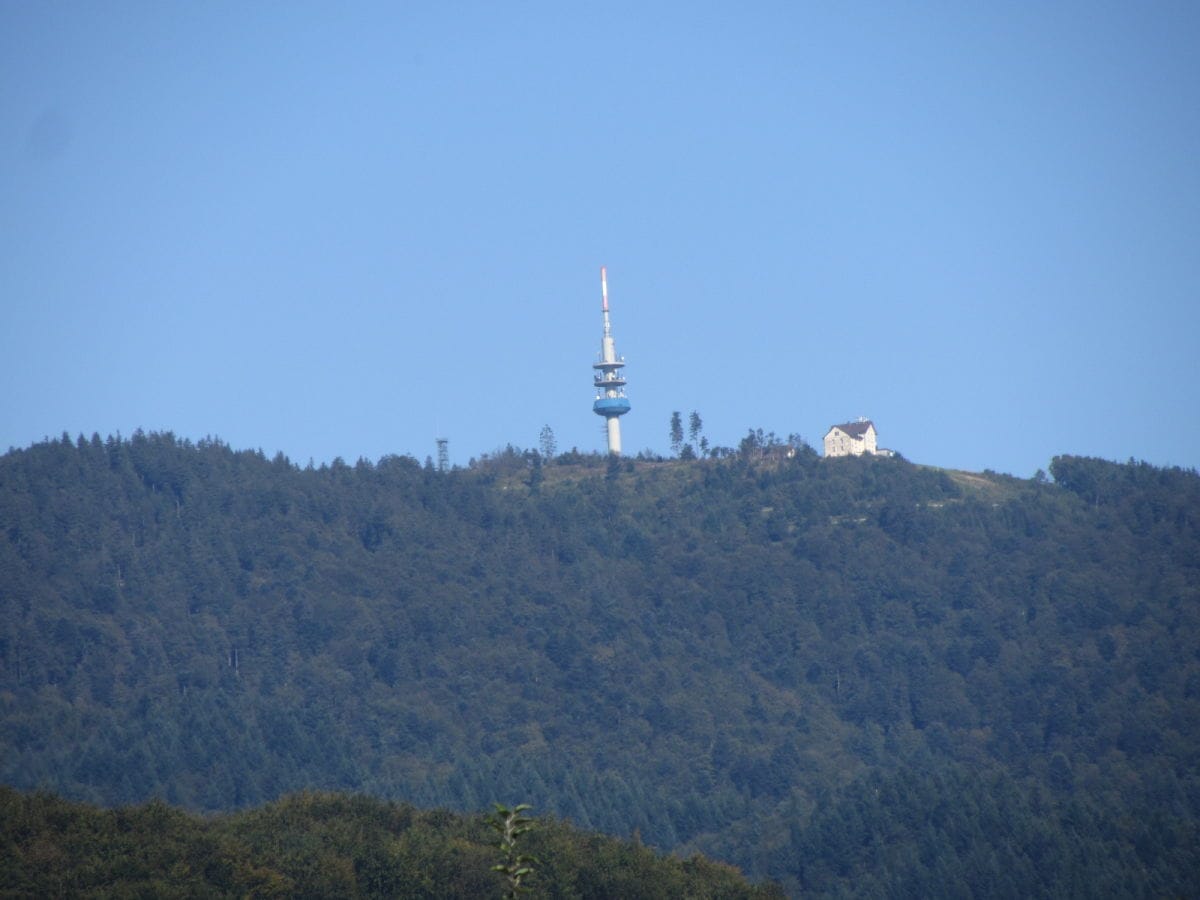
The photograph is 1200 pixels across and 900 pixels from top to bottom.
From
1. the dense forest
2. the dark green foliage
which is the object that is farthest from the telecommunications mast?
the dark green foliage

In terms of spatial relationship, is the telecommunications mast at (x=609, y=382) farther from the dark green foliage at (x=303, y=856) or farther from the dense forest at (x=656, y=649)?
the dark green foliage at (x=303, y=856)

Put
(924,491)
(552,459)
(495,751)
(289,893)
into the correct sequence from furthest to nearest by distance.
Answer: (552,459), (924,491), (495,751), (289,893)

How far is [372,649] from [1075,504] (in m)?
71.2

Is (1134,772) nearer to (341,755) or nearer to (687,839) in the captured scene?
(687,839)

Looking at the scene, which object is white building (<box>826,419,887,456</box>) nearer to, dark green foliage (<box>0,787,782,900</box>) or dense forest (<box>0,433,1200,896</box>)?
dense forest (<box>0,433,1200,896</box>)

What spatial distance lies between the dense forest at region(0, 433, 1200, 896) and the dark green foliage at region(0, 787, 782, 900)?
3316 cm

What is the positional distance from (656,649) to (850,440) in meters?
38.9

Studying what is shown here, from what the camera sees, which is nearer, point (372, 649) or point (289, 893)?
point (289, 893)

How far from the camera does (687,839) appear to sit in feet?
366

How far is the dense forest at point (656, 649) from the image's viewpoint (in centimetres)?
10769

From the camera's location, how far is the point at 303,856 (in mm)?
59531

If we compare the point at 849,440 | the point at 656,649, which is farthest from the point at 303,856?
the point at 849,440

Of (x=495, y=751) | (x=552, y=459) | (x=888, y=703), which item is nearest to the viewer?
(x=495, y=751)

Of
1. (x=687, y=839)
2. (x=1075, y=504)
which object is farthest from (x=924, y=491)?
(x=687, y=839)
